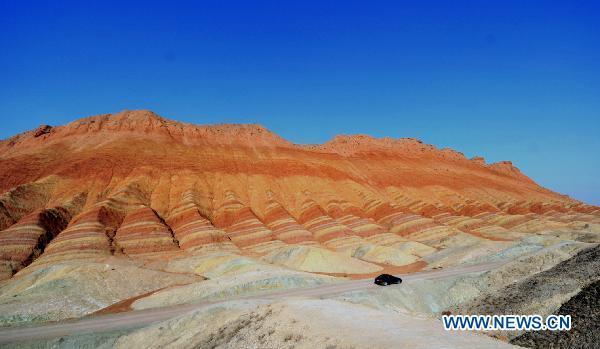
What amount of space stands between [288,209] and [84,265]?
154ft

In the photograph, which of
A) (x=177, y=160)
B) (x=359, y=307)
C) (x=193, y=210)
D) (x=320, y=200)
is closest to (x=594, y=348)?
(x=359, y=307)

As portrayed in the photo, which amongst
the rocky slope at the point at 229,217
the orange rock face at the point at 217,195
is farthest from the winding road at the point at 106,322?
the orange rock face at the point at 217,195

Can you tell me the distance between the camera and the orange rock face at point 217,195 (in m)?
68.0

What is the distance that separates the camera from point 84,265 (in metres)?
48.3

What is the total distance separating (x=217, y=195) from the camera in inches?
3477

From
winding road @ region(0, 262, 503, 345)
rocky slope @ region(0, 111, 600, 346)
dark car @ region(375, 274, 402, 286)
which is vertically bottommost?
winding road @ region(0, 262, 503, 345)

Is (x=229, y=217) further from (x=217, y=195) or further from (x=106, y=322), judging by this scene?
(x=106, y=322)

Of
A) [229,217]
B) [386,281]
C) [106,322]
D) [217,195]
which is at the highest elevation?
[217,195]

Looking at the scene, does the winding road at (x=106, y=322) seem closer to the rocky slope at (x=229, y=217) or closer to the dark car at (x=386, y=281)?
the rocky slope at (x=229, y=217)

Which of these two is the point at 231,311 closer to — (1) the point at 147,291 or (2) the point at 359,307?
(2) the point at 359,307

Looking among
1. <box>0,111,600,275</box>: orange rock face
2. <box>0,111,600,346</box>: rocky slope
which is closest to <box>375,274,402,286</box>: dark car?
<box>0,111,600,346</box>: rocky slope

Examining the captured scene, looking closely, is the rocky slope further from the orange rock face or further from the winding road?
the winding road

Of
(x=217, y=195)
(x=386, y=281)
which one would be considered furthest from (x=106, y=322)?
(x=217, y=195)

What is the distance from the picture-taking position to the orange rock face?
68.0m
